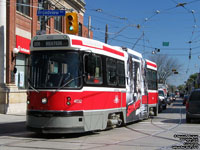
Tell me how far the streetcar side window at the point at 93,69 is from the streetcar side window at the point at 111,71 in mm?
598

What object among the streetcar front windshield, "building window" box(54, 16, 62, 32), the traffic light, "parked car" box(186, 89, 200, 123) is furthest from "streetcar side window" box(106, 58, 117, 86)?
"building window" box(54, 16, 62, 32)

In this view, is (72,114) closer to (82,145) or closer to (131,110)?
(82,145)

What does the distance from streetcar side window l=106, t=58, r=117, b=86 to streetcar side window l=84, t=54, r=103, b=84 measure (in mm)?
598

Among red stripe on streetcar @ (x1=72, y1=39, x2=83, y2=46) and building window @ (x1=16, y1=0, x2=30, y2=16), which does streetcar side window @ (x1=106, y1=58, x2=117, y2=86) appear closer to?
red stripe on streetcar @ (x1=72, y1=39, x2=83, y2=46)

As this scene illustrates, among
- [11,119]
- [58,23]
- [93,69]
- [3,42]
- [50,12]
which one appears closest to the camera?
[93,69]

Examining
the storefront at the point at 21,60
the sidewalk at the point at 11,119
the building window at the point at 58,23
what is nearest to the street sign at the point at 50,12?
the storefront at the point at 21,60

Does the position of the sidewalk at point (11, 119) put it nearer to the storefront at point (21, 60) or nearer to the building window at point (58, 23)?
the storefront at point (21, 60)

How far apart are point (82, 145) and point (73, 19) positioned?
9.56 metres

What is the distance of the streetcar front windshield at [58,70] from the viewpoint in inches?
404

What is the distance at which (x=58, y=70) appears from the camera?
10281 millimetres

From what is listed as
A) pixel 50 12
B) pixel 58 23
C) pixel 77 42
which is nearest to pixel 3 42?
pixel 50 12

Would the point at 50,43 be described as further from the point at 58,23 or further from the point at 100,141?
the point at 58,23

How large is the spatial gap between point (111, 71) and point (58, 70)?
276 centimetres

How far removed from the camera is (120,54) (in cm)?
1349
